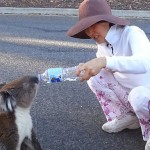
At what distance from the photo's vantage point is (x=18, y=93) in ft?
10.7

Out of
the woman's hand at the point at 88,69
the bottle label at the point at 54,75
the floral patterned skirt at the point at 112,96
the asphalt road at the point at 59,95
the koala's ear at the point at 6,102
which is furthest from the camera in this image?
the asphalt road at the point at 59,95

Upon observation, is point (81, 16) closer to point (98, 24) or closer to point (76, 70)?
point (98, 24)

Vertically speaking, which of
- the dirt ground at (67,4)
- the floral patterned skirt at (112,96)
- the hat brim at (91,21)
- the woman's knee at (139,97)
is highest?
the hat brim at (91,21)

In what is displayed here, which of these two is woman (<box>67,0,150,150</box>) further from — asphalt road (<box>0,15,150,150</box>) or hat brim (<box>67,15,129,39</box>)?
asphalt road (<box>0,15,150,150</box>)

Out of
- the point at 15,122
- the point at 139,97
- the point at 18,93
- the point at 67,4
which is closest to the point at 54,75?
the point at 18,93

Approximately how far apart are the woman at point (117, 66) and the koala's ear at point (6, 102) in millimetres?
542

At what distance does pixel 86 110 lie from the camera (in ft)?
14.3

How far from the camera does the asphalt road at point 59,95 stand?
374 cm

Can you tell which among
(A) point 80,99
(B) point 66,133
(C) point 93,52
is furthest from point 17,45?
(B) point 66,133

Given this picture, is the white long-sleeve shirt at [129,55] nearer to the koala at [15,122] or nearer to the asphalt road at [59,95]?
the asphalt road at [59,95]

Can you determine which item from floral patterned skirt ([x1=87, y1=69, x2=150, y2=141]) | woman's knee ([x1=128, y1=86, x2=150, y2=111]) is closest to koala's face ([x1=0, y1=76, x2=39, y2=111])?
floral patterned skirt ([x1=87, y1=69, x2=150, y2=141])

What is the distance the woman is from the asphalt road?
20 cm

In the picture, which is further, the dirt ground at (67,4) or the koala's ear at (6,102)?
the dirt ground at (67,4)

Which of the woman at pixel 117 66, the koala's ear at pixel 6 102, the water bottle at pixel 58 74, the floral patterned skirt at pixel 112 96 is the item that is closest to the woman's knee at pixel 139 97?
the woman at pixel 117 66
